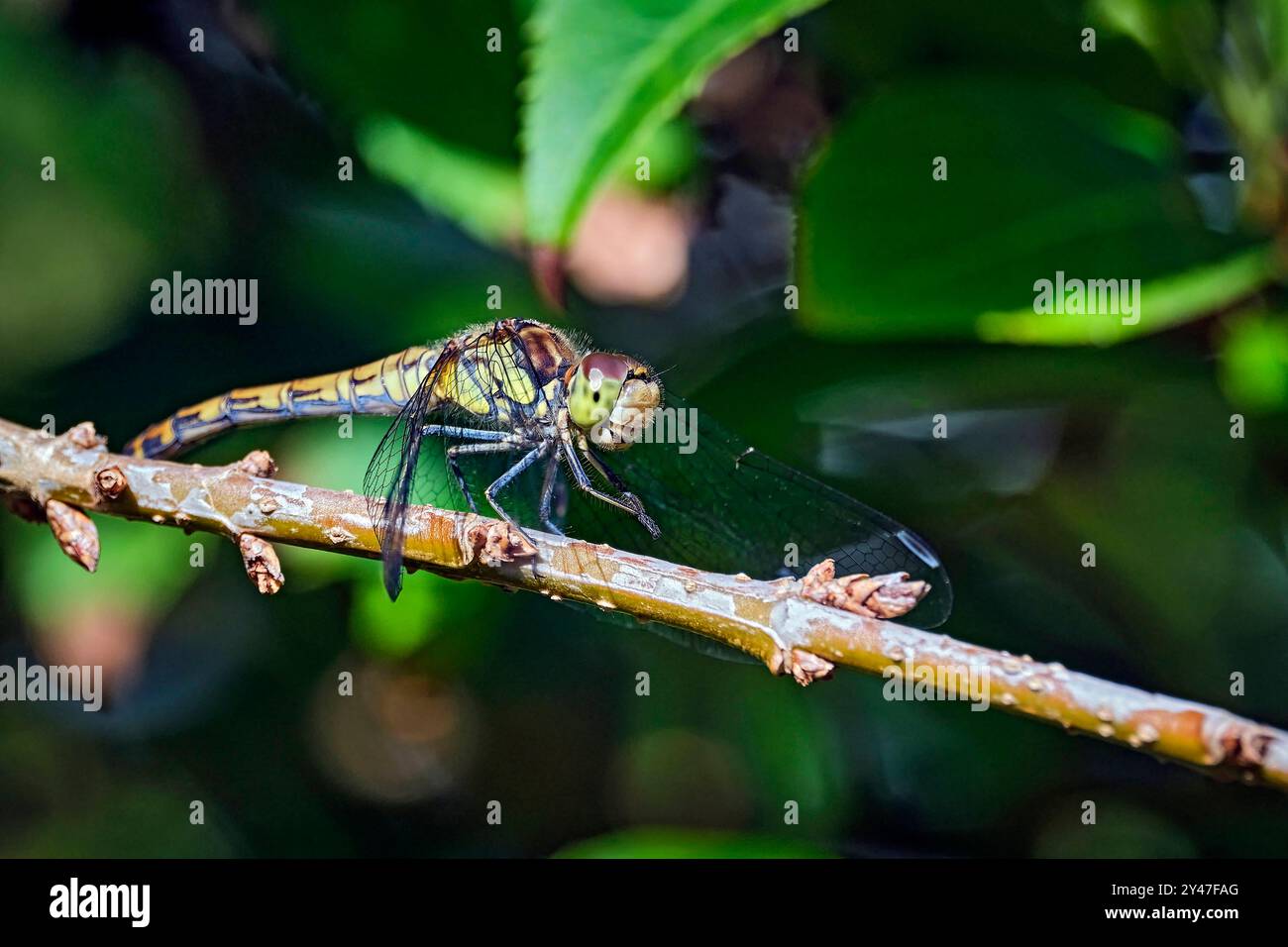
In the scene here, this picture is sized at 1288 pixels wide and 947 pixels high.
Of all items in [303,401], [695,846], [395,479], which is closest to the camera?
[395,479]

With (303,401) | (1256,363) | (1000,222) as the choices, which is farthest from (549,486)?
(1256,363)

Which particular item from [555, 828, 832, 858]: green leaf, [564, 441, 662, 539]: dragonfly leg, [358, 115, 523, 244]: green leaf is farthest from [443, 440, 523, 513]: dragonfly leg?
[555, 828, 832, 858]: green leaf

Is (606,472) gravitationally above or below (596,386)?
below

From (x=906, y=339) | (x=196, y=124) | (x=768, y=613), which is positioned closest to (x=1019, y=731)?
(x=906, y=339)

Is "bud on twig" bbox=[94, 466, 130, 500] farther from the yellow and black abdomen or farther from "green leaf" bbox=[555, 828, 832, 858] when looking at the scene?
"green leaf" bbox=[555, 828, 832, 858]

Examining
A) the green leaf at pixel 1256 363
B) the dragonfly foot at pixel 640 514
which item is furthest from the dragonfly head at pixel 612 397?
the green leaf at pixel 1256 363

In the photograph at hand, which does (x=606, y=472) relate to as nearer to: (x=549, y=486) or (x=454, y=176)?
(x=549, y=486)

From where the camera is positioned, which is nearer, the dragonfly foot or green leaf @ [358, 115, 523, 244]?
the dragonfly foot

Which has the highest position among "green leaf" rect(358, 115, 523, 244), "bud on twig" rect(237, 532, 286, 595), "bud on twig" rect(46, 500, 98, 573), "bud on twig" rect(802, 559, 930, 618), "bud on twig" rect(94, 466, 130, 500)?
"green leaf" rect(358, 115, 523, 244)
